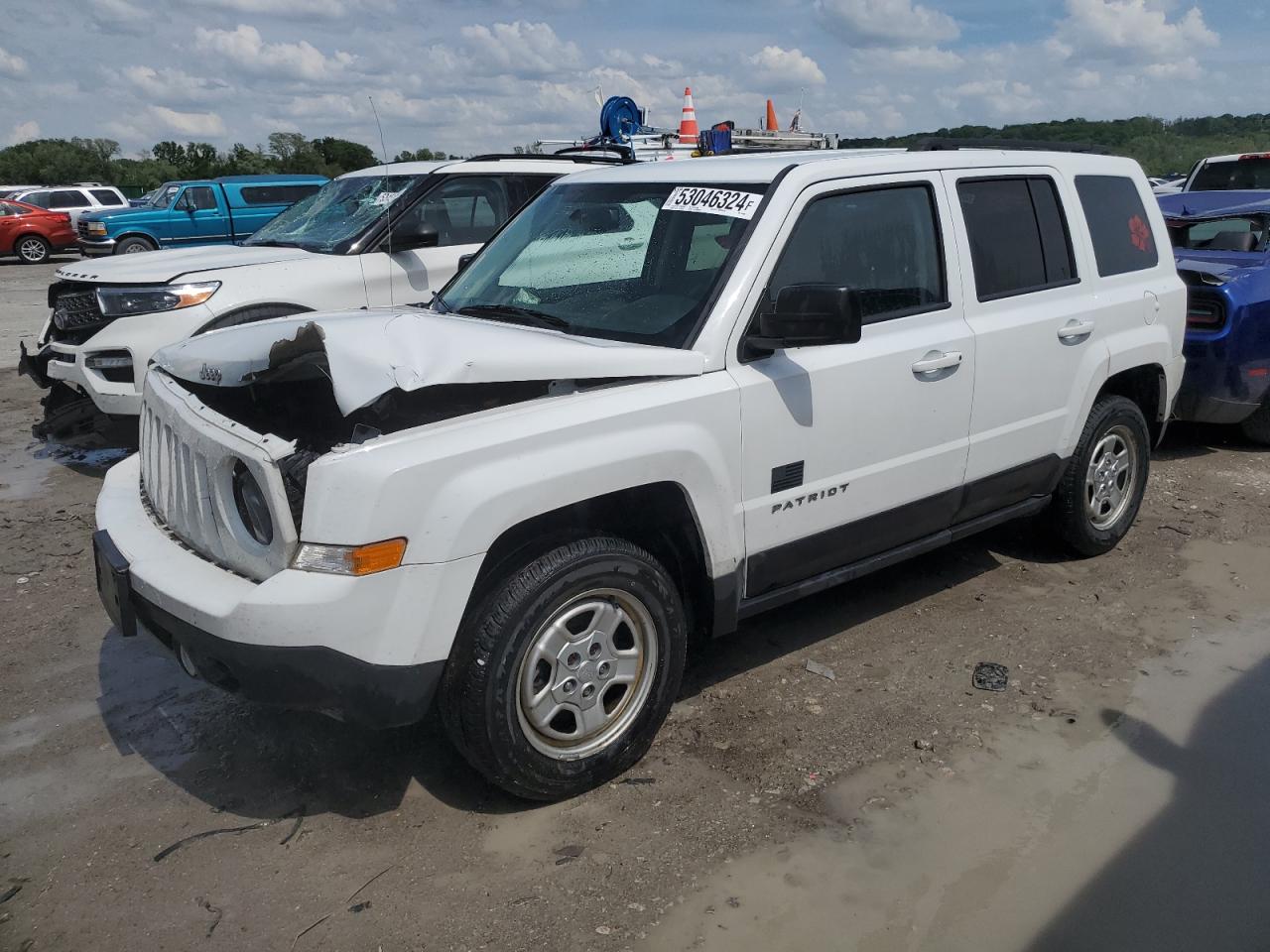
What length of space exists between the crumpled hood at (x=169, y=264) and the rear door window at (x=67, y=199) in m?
21.9

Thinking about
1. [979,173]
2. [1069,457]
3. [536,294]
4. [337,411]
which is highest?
[979,173]

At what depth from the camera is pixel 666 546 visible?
3.49m

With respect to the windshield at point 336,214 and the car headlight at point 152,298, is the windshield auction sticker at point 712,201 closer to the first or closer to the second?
the windshield at point 336,214

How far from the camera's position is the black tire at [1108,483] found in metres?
4.88

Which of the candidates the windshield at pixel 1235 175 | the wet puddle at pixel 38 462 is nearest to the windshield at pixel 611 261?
the wet puddle at pixel 38 462

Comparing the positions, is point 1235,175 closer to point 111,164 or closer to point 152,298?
point 152,298

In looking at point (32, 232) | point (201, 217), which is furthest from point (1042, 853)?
point (32, 232)

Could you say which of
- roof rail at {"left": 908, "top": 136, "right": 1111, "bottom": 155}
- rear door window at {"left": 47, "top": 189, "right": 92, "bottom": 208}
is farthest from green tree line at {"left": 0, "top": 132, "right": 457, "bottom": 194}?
roof rail at {"left": 908, "top": 136, "right": 1111, "bottom": 155}

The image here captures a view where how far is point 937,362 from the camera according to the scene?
3.94m

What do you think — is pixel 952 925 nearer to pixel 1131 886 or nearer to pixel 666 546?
pixel 1131 886

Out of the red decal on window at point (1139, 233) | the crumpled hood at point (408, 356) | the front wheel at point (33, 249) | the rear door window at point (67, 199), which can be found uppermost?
the red decal on window at point (1139, 233)

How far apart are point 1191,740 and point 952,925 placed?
144 centimetres

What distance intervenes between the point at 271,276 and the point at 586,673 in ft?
15.0

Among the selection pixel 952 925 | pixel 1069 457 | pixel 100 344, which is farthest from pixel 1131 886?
pixel 100 344
